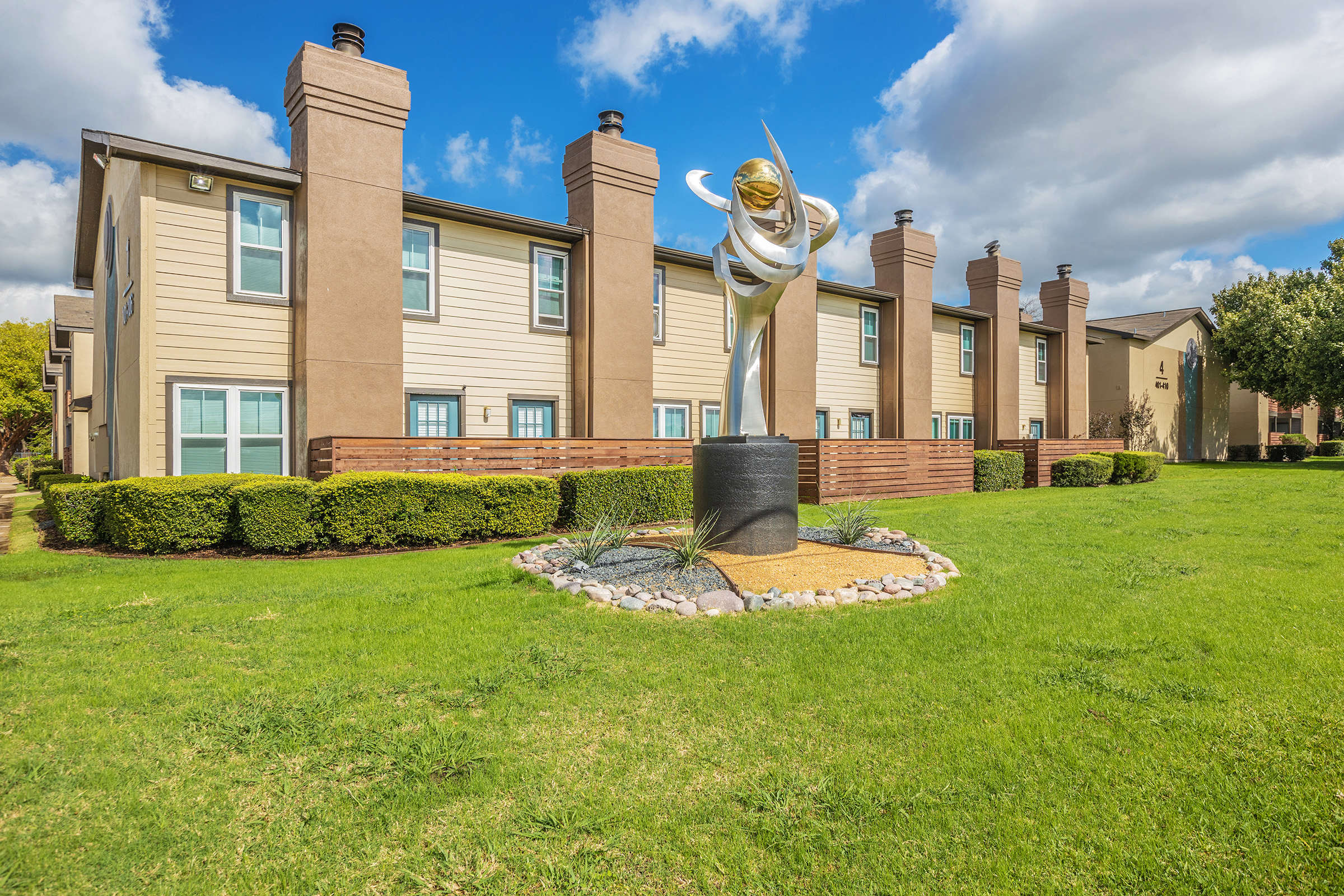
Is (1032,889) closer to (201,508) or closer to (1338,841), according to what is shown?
(1338,841)

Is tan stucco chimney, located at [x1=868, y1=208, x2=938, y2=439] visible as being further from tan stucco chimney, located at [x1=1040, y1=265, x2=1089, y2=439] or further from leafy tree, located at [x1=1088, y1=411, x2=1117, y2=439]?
leafy tree, located at [x1=1088, y1=411, x2=1117, y2=439]

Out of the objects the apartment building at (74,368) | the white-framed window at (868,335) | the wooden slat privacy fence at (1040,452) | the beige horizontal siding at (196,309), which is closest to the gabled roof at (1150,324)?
the wooden slat privacy fence at (1040,452)

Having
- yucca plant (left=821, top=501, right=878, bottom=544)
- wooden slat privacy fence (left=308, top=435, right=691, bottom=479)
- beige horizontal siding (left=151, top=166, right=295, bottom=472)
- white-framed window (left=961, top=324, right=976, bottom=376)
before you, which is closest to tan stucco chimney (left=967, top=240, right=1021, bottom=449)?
white-framed window (left=961, top=324, right=976, bottom=376)

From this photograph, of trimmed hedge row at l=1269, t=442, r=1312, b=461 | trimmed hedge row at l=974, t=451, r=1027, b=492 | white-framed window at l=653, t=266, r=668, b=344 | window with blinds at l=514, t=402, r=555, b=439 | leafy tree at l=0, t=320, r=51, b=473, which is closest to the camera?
window with blinds at l=514, t=402, r=555, b=439

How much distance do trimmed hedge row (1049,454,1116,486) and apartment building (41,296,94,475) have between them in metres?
30.7

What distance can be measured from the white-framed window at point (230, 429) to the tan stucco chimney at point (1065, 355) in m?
26.3

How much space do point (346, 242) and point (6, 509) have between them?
1265cm

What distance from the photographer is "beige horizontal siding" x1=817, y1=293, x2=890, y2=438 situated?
2023cm

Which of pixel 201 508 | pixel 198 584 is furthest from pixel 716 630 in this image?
pixel 201 508

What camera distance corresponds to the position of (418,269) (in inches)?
526

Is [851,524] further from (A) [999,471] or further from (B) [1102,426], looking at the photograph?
(B) [1102,426]

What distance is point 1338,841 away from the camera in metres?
2.64

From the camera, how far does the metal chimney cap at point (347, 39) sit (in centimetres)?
1185

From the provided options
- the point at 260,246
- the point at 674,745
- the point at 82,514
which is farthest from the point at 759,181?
the point at 82,514
